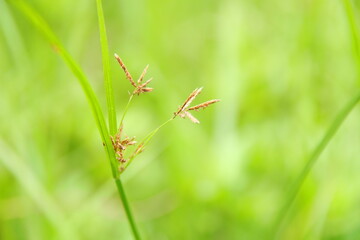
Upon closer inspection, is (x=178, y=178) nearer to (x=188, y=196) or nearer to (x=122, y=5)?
(x=188, y=196)

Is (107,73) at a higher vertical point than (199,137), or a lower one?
lower

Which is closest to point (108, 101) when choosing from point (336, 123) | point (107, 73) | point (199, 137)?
point (107, 73)

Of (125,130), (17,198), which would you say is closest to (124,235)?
(17,198)

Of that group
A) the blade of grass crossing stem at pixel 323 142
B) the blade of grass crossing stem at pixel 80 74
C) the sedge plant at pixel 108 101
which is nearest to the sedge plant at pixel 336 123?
the blade of grass crossing stem at pixel 323 142

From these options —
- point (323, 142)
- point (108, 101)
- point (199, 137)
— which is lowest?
point (323, 142)

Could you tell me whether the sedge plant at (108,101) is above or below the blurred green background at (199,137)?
below

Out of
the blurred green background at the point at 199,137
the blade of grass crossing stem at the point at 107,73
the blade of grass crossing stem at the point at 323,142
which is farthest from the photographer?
the blurred green background at the point at 199,137

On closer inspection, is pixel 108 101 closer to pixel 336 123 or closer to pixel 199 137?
pixel 336 123

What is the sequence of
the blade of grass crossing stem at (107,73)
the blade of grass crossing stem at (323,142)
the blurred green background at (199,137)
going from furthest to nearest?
the blurred green background at (199,137)
the blade of grass crossing stem at (323,142)
the blade of grass crossing stem at (107,73)

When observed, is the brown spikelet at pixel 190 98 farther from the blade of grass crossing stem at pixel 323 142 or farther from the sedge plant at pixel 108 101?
the blade of grass crossing stem at pixel 323 142
